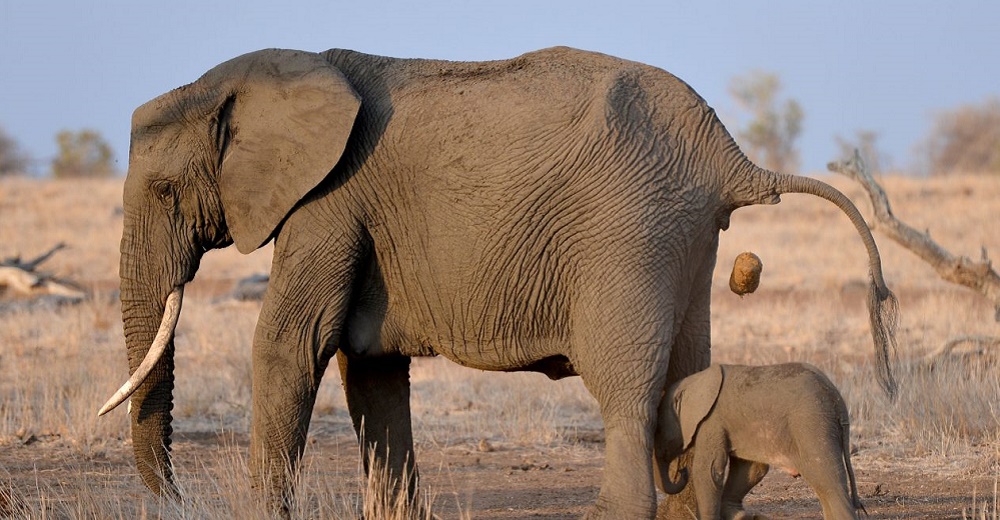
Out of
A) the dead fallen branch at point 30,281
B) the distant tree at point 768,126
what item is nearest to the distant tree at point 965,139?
the distant tree at point 768,126

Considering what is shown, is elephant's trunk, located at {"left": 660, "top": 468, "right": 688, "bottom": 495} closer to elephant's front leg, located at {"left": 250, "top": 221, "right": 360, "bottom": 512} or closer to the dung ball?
the dung ball

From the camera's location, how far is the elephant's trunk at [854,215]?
5.76 meters

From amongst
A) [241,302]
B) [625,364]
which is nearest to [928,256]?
[625,364]

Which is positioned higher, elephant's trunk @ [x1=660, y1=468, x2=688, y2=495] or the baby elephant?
the baby elephant

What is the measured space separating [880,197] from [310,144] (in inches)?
240

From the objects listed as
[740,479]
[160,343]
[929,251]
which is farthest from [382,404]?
[929,251]

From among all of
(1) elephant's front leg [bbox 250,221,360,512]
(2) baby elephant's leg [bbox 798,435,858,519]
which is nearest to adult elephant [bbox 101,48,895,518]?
(1) elephant's front leg [bbox 250,221,360,512]

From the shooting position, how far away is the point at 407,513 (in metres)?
6.18

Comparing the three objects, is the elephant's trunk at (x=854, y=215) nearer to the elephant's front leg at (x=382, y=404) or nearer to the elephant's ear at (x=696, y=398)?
the elephant's ear at (x=696, y=398)

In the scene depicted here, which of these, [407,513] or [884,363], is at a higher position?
[884,363]

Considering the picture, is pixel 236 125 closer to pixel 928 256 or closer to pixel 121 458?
pixel 121 458

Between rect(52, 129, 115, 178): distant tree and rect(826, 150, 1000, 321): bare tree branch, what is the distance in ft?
132

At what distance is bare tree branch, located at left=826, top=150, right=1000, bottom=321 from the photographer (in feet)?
34.1

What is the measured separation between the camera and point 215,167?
6.21 meters
